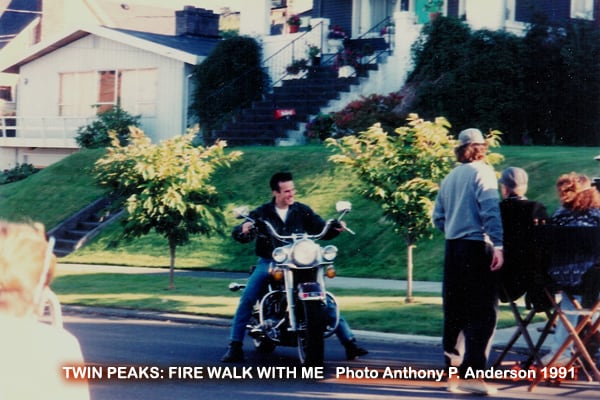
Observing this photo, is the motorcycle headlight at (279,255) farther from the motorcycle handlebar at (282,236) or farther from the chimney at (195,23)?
the chimney at (195,23)

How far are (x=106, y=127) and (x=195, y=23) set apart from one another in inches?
293

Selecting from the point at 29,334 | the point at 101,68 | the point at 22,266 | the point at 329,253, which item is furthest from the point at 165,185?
the point at 101,68

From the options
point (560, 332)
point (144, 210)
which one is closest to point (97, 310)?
point (144, 210)

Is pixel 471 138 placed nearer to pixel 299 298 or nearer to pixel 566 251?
pixel 566 251

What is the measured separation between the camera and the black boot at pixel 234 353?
34.1 ft

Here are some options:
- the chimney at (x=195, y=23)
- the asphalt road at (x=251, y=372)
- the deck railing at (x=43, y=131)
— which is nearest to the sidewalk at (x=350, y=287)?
the asphalt road at (x=251, y=372)

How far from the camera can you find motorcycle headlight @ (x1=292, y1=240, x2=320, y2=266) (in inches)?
385

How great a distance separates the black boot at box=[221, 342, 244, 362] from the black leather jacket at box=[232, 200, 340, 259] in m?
0.86

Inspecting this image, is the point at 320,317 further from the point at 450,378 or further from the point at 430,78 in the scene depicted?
the point at 430,78

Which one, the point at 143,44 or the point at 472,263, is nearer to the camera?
the point at 472,263

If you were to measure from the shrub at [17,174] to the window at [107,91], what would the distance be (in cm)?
285

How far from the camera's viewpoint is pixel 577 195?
938cm

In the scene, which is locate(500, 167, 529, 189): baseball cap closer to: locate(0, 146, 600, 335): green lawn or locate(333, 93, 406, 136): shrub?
locate(0, 146, 600, 335): green lawn

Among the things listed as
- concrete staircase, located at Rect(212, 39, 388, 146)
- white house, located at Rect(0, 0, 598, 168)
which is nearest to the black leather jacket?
white house, located at Rect(0, 0, 598, 168)
